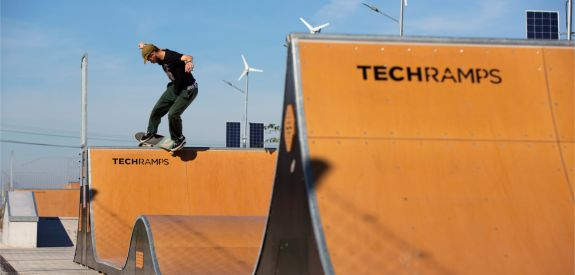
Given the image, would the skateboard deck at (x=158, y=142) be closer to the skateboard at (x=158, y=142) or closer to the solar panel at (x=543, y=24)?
the skateboard at (x=158, y=142)

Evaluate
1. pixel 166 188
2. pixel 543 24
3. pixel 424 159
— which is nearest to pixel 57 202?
pixel 543 24

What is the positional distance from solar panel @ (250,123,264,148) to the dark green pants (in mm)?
25399

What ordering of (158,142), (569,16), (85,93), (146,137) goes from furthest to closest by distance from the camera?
(569,16) → (85,93) → (158,142) → (146,137)

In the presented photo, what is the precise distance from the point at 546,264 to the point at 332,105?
2.02m

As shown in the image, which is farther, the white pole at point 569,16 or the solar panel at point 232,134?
the solar panel at point 232,134

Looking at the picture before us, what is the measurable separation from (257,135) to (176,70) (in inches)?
1079

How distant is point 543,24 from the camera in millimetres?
26969

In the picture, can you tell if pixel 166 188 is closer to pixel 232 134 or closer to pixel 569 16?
pixel 569 16

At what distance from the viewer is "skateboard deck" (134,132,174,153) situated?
46.8 feet

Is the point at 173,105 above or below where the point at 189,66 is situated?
below

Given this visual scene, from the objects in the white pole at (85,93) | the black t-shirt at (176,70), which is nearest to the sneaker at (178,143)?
the black t-shirt at (176,70)

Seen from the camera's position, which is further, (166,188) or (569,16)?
(569,16)

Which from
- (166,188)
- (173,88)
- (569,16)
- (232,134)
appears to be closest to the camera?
(173,88)

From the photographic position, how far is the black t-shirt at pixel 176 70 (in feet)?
39.9
